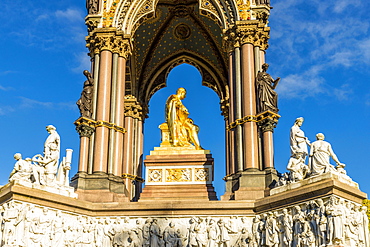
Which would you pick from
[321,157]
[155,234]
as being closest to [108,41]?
[155,234]

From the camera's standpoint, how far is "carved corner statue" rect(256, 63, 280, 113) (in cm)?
2092

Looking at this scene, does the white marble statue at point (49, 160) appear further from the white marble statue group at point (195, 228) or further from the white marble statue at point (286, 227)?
the white marble statue at point (286, 227)

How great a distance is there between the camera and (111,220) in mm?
19594

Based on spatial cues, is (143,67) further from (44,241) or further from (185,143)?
(44,241)

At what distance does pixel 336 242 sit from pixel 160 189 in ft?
30.2

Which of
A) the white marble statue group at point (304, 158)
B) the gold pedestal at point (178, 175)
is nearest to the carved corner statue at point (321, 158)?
the white marble statue group at point (304, 158)

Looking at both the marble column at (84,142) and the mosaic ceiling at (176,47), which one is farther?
the mosaic ceiling at (176,47)

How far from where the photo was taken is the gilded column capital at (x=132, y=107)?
91.0 ft

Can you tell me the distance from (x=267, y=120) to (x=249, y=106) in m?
0.98

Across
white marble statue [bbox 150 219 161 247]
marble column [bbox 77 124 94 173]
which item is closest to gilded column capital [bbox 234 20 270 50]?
marble column [bbox 77 124 94 173]

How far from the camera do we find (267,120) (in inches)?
811

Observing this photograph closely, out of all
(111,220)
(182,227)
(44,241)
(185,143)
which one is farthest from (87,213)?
(185,143)

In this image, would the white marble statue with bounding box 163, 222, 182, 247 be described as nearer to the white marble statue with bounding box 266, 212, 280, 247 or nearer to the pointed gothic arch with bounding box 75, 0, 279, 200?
the pointed gothic arch with bounding box 75, 0, 279, 200

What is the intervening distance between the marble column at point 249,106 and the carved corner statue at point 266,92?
0.28 m
